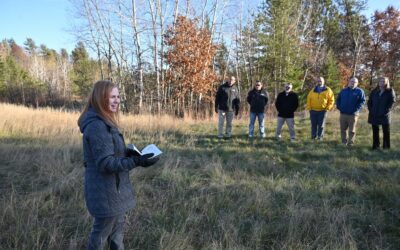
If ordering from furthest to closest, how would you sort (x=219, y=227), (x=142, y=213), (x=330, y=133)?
1. (x=330, y=133)
2. (x=142, y=213)
3. (x=219, y=227)

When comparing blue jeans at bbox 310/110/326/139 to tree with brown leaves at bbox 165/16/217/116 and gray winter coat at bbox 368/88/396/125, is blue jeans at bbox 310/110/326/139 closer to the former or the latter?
gray winter coat at bbox 368/88/396/125

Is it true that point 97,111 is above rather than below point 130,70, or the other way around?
below

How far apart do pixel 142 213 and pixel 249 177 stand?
2093 millimetres

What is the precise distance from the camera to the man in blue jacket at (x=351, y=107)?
7844mm

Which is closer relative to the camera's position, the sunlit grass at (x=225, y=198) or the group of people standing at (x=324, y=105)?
the sunlit grass at (x=225, y=198)

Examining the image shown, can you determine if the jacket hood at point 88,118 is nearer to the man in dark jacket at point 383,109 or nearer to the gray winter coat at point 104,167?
the gray winter coat at point 104,167

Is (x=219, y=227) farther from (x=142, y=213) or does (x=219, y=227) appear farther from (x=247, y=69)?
(x=247, y=69)

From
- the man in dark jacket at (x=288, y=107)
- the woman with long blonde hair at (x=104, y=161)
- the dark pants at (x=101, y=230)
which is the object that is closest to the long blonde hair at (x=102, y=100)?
the woman with long blonde hair at (x=104, y=161)

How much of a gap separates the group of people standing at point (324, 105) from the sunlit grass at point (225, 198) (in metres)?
0.69

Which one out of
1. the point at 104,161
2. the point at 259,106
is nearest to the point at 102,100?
the point at 104,161

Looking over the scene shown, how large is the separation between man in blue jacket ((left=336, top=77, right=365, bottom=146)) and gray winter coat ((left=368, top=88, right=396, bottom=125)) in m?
0.29

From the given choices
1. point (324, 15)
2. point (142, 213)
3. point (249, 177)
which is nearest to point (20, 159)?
point (142, 213)

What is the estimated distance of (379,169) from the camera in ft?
18.8

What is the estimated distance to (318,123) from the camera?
863cm
